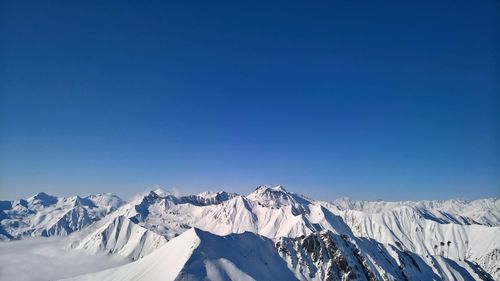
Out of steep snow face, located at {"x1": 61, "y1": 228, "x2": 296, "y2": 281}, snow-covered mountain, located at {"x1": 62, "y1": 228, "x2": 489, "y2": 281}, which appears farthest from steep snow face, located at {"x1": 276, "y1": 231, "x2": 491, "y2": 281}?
steep snow face, located at {"x1": 61, "y1": 228, "x2": 296, "y2": 281}

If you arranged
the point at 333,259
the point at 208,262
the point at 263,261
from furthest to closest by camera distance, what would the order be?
the point at 333,259 → the point at 263,261 → the point at 208,262

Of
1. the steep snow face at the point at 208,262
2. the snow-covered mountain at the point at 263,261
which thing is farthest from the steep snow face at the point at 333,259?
the steep snow face at the point at 208,262

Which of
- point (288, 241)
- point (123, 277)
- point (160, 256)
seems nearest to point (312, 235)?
point (288, 241)

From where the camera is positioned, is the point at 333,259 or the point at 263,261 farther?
the point at 333,259

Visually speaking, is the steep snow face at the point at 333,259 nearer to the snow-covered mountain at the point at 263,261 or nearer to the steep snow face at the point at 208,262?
the snow-covered mountain at the point at 263,261

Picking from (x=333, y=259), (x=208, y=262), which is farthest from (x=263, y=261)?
(x=333, y=259)

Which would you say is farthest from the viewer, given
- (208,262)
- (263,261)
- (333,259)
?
(333,259)

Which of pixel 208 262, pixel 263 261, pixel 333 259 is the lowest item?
pixel 333 259

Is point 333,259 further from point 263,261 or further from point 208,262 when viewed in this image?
point 208,262

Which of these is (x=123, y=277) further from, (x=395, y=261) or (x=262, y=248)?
(x=395, y=261)
